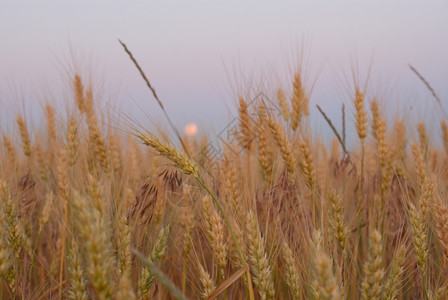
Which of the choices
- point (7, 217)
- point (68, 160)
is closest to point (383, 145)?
point (68, 160)

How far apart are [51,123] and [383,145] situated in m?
2.56

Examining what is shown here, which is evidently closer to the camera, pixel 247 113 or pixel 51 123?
pixel 247 113

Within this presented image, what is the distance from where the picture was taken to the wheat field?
1.42 meters

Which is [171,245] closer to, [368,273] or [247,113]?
[247,113]

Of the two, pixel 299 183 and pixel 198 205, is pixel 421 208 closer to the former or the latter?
pixel 299 183

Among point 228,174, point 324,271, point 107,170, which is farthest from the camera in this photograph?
point 107,170

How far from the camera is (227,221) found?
1.38m

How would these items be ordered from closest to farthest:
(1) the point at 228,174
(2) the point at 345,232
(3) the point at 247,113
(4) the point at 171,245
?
(2) the point at 345,232 < (1) the point at 228,174 < (4) the point at 171,245 < (3) the point at 247,113

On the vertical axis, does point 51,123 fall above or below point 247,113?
above

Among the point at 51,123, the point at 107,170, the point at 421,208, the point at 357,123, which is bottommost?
the point at 421,208

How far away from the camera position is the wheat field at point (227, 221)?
1418 mm

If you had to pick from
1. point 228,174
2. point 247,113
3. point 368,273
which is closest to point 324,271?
point 368,273

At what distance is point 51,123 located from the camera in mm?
3584

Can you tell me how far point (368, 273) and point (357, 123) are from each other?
158cm
